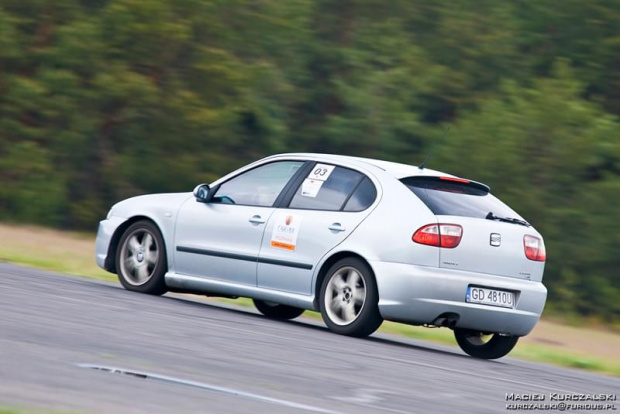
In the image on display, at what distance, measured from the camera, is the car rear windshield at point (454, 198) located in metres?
9.88

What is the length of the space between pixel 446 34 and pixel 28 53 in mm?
12060

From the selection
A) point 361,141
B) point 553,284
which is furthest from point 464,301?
point 361,141

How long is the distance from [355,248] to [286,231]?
810mm

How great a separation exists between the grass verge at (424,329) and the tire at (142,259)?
256 centimetres

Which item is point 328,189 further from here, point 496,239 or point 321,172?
point 496,239

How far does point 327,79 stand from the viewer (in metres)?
34.6

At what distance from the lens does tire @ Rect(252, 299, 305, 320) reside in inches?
455

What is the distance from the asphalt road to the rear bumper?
31cm

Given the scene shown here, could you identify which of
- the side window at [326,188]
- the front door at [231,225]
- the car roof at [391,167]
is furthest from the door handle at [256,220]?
the car roof at [391,167]

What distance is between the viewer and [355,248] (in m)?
9.75

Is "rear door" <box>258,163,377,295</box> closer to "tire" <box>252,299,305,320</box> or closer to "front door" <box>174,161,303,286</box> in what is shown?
"front door" <box>174,161,303,286</box>

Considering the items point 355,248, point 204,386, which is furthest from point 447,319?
point 204,386

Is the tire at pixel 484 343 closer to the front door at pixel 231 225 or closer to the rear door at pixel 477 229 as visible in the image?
the rear door at pixel 477 229

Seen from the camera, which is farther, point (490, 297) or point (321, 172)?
point (321, 172)
